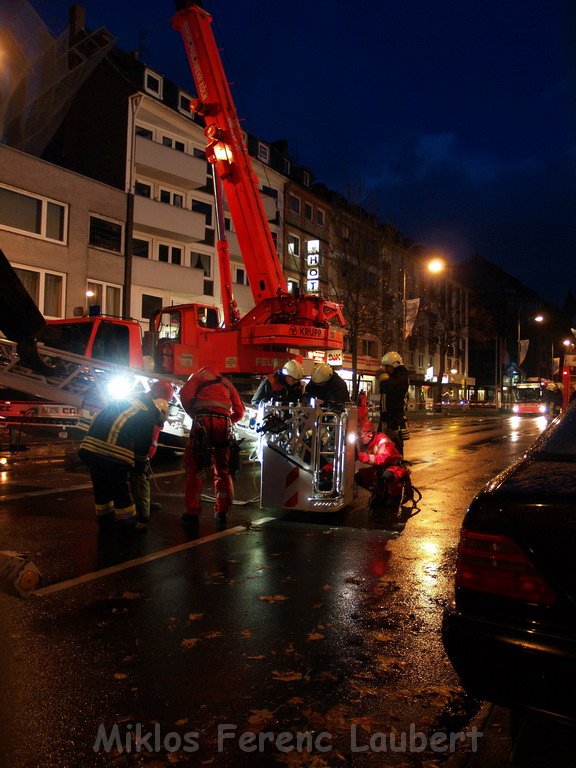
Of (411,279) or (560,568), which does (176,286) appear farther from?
(411,279)

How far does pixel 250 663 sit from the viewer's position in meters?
3.41

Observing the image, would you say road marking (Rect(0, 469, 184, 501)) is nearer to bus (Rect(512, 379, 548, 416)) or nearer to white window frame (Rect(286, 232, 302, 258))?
white window frame (Rect(286, 232, 302, 258))

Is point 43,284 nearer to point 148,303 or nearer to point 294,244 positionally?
point 148,303

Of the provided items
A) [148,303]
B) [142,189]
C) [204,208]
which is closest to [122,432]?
[148,303]

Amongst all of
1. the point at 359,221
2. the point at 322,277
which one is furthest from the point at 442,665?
the point at 322,277

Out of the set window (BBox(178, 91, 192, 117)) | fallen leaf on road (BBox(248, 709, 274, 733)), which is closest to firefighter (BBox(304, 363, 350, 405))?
fallen leaf on road (BBox(248, 709, 274, 733))

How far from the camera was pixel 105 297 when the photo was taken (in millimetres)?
24875

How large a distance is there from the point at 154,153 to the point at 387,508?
23.2 meters

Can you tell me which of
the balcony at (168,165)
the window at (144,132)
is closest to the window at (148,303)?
the balcony at (168,165)

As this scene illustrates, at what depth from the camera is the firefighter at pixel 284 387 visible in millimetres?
8281

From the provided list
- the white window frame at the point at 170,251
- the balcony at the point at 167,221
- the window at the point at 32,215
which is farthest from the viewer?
the white window frame at the point at 170,251

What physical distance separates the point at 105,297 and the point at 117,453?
2021cm

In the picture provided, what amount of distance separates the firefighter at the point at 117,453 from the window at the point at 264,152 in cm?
3358

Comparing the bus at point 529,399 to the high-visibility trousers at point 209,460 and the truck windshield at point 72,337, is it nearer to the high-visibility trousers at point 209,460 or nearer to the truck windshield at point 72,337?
the truck windshield at point 72,337
